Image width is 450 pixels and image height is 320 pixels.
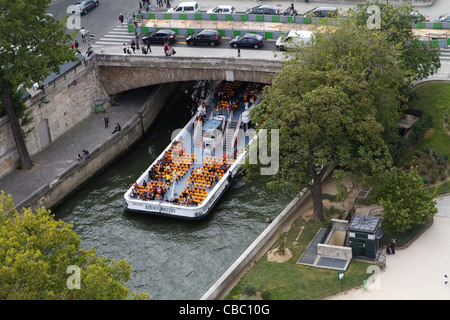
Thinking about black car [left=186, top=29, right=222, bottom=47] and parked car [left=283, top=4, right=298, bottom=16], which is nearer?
black car [left=186, top=29, right=222, bottom=47]

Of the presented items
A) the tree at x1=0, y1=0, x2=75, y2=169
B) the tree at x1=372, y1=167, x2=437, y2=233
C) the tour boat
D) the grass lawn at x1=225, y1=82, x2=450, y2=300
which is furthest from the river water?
the tree at x1=372, y1=167, x2=437, y2=233

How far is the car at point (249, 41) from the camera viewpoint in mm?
86812

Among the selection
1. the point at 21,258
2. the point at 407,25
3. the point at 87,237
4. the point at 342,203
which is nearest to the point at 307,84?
the point at 342,203

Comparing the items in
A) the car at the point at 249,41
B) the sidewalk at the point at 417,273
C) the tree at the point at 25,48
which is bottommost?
the sidewalk at the point at 417,273

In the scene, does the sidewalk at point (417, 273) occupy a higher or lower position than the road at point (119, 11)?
lower

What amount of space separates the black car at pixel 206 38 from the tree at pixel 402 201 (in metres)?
29.3

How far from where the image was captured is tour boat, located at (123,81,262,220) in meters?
72.9

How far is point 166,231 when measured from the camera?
235 feet

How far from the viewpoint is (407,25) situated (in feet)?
253

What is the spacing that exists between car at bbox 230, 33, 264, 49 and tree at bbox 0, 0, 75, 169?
1866 centimetres
